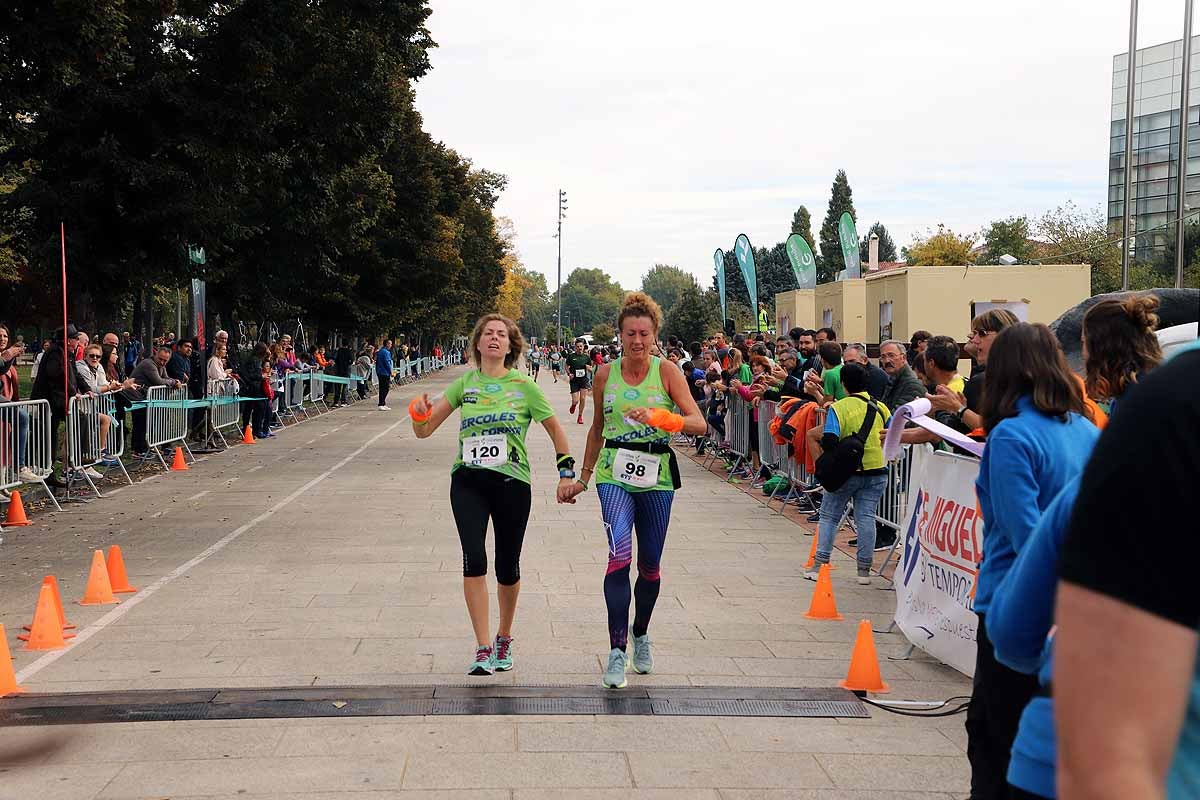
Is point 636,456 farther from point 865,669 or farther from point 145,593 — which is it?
point 145,593

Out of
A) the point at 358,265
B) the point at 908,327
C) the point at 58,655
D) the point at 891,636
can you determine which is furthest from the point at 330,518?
the point at 358,265

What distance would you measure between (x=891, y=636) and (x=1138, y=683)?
22.2 ft

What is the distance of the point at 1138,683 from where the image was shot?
143 cm

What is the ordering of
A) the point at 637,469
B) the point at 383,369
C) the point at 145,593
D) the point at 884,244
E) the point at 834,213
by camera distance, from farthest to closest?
the point at 884,244 < the point at 834,213 < the point at 383,369 < the point at 145,593 < the point at 637,469

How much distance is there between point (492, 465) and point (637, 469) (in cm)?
75

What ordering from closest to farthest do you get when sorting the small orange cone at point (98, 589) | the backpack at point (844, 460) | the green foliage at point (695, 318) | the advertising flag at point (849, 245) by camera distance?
1. the small orange cone at point (98, 589)
2. the backpack at point (844, 460)
3. the advertising flag at point (849, 245)
4. the green foliage at point (695, 318)

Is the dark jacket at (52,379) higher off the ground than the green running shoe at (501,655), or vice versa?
the dark jacket at (52,379)

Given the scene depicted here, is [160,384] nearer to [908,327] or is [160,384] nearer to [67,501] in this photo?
[67,501]

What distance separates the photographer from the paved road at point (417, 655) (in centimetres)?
509

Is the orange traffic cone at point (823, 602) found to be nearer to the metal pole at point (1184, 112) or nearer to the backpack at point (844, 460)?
the backpack at point (844, 460)

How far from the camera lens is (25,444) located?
13141 millimetres

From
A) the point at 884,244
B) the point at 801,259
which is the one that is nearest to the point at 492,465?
the point at 801,259

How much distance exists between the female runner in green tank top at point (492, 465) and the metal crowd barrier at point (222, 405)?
16.1 meters

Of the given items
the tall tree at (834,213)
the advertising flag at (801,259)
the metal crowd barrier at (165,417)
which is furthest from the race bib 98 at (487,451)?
the tall tree at (834,213)
